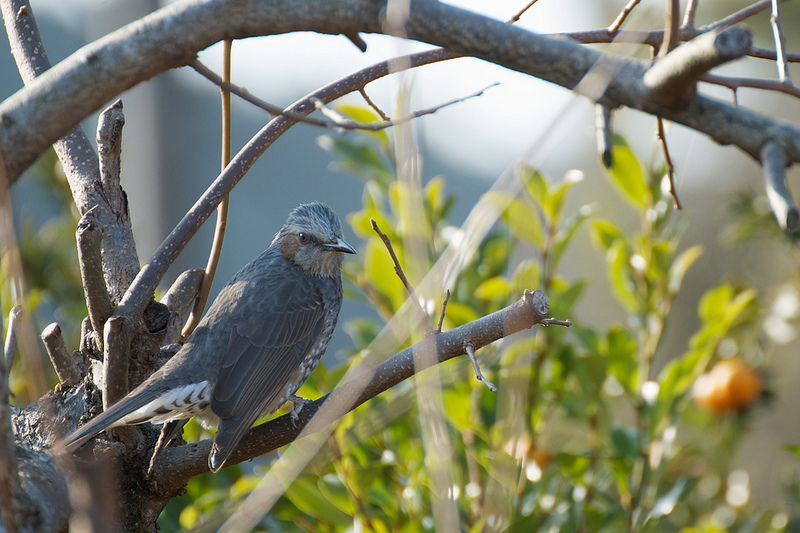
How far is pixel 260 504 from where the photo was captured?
177cm

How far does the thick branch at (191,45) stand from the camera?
1.27 metres

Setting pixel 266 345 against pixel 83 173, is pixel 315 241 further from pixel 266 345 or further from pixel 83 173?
pixel 83 173

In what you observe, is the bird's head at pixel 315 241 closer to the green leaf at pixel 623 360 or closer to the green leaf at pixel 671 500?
the green leaf at pixel 623 360

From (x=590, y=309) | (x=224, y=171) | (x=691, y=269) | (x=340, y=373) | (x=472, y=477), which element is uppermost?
(x=224, y=171)

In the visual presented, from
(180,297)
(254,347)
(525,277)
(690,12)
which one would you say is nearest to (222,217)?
(180,297)

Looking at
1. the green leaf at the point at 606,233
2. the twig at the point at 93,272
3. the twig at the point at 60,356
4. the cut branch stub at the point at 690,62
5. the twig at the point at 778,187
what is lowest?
the green leaf at the point at 606,233

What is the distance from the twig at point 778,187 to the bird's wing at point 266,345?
1920 millimetres

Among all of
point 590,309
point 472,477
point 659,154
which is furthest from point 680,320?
point 472,477

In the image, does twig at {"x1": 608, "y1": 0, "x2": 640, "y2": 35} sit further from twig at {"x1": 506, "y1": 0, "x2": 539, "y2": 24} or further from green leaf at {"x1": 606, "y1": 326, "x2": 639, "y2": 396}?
green leaf at {"x1": 606, "y1": 326, "x2": 639, "y2": 396}

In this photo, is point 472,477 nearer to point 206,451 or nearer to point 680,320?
point 206,451

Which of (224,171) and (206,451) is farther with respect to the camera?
(224,171)

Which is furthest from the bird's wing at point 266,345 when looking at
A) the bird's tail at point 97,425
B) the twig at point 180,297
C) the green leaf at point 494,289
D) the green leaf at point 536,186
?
the green leaf at point 536,186

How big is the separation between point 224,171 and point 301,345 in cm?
107

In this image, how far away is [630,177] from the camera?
3195 millimetres
